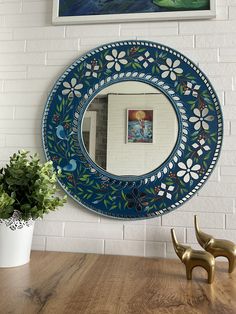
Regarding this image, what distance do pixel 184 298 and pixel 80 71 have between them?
36.9 inches

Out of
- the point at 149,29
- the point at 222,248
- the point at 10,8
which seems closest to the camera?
the point at 222,248

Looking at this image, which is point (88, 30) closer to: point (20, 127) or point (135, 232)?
point (20, 127)

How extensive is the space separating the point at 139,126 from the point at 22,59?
0.63 meters

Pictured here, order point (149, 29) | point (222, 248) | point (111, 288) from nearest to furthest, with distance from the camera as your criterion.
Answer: point (111, 288) < point (222, 248) < point (149, 29)

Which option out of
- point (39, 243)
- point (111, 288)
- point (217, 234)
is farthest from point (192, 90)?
point (39, 243)

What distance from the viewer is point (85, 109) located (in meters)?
1.21

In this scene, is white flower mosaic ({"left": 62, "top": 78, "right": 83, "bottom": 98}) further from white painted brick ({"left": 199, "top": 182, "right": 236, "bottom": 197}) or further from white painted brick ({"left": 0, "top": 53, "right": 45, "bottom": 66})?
white painted brick ({"left": 199, "top": 182, "right": 236, "bottom": 197})

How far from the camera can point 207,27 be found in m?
1.20

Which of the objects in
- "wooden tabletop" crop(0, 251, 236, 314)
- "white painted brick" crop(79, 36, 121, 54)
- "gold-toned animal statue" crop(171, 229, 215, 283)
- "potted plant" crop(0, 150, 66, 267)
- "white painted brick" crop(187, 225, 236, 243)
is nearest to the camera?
"wooden tabletop" crop(0, 251, 236, 314)

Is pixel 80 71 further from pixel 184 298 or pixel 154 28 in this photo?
pixel 184 298

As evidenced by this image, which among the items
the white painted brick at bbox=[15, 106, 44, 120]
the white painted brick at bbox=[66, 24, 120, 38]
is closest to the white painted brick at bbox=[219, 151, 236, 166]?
the white painted brick at bbox=[66, 24, 120, 38]

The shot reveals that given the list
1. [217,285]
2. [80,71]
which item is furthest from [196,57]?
[217,285]

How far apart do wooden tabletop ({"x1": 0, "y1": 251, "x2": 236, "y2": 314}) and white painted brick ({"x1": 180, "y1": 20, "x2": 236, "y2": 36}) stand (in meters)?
0.93

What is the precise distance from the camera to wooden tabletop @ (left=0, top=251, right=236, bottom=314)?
28.3 inches
